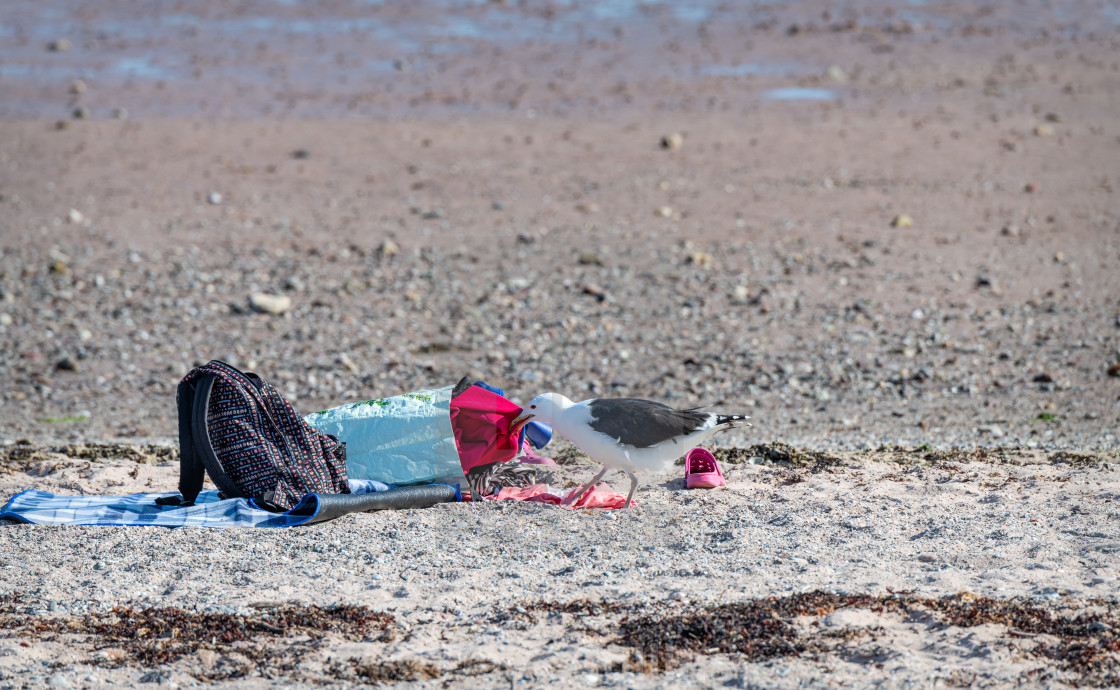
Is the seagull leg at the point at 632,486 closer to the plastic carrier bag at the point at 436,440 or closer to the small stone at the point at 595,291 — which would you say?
the plastic carrier bag at the point at 436,440

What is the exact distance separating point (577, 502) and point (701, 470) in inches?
28.8

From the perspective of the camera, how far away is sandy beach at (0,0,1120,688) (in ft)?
14.4

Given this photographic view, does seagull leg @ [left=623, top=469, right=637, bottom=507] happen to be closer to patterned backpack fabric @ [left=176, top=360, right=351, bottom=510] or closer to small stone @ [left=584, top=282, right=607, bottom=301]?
patterned backpack fabric @ [left=176, top=360, right=351, bottom=510]

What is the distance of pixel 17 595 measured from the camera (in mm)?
4680

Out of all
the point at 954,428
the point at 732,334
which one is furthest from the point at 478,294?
the point at 954,428

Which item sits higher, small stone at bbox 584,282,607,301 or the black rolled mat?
the black rolled mat

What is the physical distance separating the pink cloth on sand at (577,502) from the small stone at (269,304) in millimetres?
4901

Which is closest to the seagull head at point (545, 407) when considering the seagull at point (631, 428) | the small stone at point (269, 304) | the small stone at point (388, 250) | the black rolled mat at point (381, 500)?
the seagull at point (631, 428)

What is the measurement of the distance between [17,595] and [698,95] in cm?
1329

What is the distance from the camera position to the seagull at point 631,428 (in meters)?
5.55

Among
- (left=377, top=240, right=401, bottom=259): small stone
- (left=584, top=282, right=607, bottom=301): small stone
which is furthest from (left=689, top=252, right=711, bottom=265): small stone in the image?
(left=377, top=240, right=401, bottom=259): small stone

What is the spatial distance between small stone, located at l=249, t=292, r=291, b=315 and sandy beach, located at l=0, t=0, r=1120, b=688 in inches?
8.2

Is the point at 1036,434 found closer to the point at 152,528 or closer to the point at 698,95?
the point at 152,528

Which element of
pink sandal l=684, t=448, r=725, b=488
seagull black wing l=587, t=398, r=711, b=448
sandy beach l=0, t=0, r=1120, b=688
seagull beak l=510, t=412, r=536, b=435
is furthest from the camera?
pink sandal l=684, t=448, r=725, b=488
